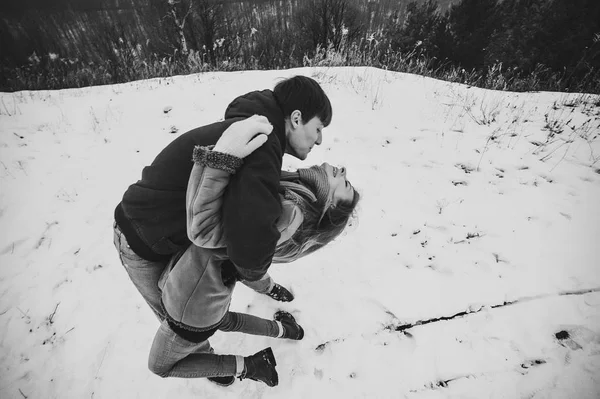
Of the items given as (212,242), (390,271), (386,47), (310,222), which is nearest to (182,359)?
(212,242)

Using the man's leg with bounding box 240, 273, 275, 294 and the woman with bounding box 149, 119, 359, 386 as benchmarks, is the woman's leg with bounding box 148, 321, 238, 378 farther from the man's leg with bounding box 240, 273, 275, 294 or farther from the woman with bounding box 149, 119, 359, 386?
the man's leg with bounding box 240, 273, 275, 294

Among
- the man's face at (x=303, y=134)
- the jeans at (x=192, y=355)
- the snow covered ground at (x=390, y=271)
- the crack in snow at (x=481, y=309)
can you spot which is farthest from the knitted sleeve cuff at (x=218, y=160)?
the crack in snow at (x=481, y=309)

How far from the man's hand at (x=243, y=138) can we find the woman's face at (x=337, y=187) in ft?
1.36

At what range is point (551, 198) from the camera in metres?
2.95

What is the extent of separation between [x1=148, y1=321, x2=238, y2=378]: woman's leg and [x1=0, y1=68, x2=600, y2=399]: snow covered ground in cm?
46

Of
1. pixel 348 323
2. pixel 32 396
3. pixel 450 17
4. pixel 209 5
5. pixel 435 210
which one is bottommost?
pixel 32 396

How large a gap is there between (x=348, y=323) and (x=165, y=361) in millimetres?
1407

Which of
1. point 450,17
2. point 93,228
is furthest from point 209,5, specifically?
point 93,228

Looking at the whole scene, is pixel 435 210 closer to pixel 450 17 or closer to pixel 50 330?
pixel 50 330

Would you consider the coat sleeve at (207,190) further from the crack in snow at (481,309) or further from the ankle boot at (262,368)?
the crack in snow at (481,309)

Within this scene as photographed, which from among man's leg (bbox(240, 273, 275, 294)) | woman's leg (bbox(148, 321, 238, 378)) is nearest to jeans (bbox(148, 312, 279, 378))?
woman's leg (bbox(148, 321, 238, 378))

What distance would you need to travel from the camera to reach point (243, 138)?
1.06 meters

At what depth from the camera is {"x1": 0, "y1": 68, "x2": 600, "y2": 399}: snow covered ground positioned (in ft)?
6.38

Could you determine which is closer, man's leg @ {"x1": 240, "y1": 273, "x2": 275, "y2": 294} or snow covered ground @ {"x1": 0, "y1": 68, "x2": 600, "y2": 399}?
snow covered ground @ {"x1": 0, "y1": 68, "x2": 600, "y2": 399}
